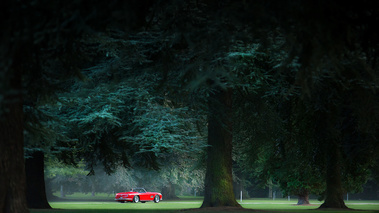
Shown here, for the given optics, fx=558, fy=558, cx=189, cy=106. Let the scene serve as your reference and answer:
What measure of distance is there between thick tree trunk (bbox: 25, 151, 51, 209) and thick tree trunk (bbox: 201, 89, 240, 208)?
7.94 meters

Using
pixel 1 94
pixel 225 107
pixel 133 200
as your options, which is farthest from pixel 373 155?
pixel 133 200

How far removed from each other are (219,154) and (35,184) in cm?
880

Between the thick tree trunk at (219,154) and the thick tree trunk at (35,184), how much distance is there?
Answer: 313 inches

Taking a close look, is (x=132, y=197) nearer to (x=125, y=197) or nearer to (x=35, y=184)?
(x=125, y=197)

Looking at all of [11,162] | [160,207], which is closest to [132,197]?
[160,207]

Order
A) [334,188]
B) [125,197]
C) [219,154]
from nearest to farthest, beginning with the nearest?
[219,154] → [334,188] → [125,197]

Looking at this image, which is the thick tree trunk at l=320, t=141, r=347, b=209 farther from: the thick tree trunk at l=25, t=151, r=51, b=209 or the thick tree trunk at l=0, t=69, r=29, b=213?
the thick tree trunk at l=0, t=69, r=29, b=213

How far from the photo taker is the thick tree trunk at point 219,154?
848 inches

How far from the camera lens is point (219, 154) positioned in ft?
72.7

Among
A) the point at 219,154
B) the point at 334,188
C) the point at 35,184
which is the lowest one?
the point at 334,188

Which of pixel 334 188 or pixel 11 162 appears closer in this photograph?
pixel 11 162

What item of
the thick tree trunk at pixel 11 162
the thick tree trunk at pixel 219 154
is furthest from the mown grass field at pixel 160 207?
the thick tree trunk at pixel 11 162

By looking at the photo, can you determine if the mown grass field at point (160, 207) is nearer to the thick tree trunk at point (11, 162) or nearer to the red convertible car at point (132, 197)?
the red convertible car at point (132, 197)

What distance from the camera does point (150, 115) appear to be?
69.7 ft
